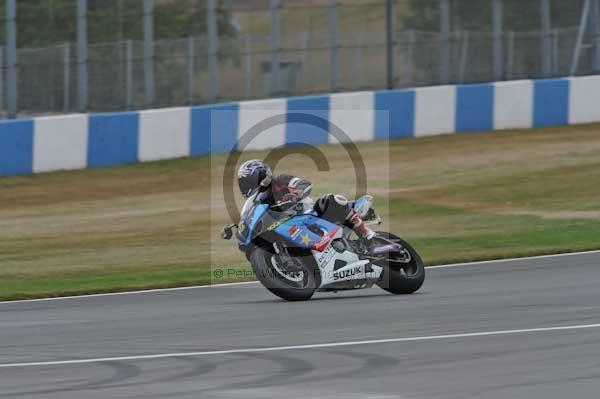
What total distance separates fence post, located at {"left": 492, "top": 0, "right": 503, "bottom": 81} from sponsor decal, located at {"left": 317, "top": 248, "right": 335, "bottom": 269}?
15116mm

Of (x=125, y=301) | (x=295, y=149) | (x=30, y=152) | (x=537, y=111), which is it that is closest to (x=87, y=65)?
(x=30, y=152)

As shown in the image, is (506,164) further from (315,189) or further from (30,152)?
(30,152)

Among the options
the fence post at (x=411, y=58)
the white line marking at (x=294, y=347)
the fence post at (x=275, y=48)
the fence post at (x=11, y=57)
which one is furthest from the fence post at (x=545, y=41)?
the white line marking at (x=294, y=347)

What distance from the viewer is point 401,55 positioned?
24.7 metres

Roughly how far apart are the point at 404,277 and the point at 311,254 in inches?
37.2

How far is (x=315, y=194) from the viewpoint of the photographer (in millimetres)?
19516

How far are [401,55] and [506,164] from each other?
13.5 feet

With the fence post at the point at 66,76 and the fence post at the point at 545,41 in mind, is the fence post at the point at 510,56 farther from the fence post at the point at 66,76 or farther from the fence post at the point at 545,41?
the fence post at the point at 66,76

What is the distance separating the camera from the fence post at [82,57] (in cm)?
2134

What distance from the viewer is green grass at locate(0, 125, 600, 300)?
14.4 m

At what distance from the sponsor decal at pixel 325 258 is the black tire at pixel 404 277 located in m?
0.53

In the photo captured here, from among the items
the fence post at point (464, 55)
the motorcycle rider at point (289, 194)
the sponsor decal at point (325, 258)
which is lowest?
the sponsor decal at point (325, 258)

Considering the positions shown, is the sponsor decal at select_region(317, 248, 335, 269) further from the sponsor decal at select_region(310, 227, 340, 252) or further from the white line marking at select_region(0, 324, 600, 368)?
the white line marking at select_region(0, 324, 600, 368)

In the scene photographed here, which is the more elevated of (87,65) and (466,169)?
(87,65)
